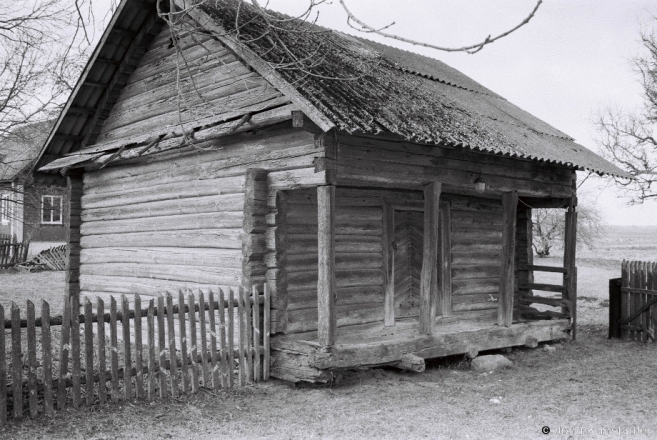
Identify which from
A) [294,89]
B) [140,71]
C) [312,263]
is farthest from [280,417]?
[140,71]

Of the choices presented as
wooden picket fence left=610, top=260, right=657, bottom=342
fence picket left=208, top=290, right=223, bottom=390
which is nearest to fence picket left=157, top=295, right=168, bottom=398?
fence picket left=208, top=290, right=223, bottom=390

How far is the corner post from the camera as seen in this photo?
12.4 metres

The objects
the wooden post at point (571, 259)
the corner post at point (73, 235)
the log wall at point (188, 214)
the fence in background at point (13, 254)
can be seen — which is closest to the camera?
the log wall at point (188, 214)

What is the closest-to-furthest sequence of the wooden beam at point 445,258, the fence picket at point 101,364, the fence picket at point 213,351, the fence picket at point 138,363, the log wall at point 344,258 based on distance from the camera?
the fence picket at point 101,364
the fence picket at point 138,363
the fence picket at point 213,351
the log wall at point 344,258
the wooden beam at point 445,258

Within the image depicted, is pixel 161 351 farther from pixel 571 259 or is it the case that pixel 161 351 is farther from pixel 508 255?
pixel 571 259

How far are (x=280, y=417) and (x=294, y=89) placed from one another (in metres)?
3.78

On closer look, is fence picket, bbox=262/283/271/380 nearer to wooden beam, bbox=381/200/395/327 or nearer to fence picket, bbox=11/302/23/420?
wooden beam, bbox=381/200/395/327

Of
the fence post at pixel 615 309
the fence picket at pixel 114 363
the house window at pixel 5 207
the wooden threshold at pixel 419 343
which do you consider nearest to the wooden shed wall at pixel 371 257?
the wooden threshold at pixel 419 343

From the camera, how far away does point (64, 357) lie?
6617 mm

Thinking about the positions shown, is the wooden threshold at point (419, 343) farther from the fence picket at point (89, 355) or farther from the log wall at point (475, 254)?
the fence picket at point (89, 355)

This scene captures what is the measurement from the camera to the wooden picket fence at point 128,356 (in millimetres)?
6355

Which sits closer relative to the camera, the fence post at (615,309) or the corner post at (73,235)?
the corner post at (73,235)

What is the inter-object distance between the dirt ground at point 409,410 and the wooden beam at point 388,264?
1.26m

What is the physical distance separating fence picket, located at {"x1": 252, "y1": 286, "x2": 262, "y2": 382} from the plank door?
10.6ft
